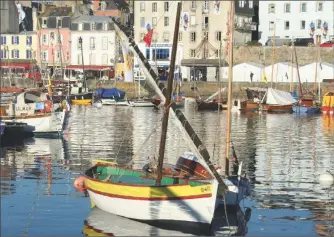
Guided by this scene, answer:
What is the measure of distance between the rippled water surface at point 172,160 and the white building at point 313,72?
30068mm

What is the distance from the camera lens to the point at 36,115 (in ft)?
168

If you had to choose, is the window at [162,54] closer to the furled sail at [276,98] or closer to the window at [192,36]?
the window at [192,36]

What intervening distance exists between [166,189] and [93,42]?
100564 millimetres

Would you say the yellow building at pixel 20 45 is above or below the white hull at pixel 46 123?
above

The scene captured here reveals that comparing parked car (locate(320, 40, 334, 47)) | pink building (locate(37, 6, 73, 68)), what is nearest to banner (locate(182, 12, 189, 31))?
parked car (locate(320, 40, 334, 47))

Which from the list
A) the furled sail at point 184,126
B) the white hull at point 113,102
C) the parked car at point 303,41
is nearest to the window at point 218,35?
the parked car at point 303,41

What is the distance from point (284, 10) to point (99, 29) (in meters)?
27.2

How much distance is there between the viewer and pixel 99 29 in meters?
122

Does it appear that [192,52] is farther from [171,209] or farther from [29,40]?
[171,209]

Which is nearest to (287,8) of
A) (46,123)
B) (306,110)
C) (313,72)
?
(313,72)

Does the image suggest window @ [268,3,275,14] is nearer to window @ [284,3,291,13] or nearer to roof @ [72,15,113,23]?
window @ [284,3,291,13]

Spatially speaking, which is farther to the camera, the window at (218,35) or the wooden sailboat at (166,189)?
the window at (218,35)

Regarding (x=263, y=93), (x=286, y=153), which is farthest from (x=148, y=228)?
(x=263, y=93)

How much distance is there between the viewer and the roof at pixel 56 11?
417ft
